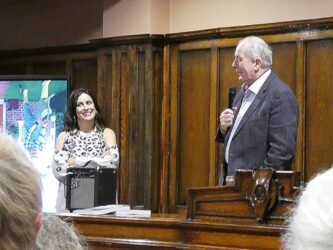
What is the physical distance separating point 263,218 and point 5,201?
1.78 meters

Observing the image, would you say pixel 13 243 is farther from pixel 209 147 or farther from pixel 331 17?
pixel 209 147

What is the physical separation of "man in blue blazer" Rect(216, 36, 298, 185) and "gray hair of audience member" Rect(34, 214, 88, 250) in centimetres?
175

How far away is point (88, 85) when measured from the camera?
6.31 meters

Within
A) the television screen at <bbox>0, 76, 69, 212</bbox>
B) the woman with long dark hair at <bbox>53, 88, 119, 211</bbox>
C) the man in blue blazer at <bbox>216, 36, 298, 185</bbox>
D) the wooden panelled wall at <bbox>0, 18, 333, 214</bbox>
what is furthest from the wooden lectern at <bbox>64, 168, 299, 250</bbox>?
the television screen at <bbox>0, 76, 69, 212</bbox>

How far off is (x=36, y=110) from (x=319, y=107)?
2.34 meters

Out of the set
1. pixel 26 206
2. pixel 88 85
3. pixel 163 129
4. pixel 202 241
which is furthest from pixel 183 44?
pixel 26 206

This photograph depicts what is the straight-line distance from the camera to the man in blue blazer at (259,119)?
3197 millimetres

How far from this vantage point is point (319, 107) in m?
4.94

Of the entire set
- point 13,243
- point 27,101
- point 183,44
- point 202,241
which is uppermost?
point 183,44

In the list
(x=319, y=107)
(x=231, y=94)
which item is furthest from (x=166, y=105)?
(x=231, y=94)

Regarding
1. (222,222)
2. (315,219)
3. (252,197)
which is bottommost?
(222,222)

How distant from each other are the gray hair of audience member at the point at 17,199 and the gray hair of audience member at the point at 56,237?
0.34 metres

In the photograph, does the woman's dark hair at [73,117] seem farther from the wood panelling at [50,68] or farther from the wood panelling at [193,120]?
the wood panelling at [50,68]

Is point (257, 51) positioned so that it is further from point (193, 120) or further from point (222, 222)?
point (193, 120)
